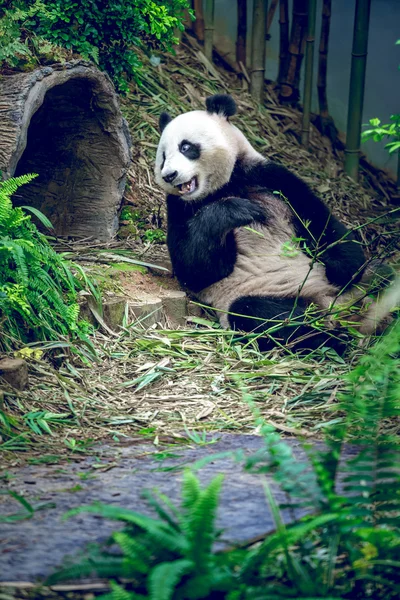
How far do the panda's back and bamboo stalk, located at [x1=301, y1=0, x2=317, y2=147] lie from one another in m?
2.83

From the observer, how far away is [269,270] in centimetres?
498

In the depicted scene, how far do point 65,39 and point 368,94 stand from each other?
4263 millimetres

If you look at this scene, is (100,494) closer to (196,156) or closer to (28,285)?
(28,285)

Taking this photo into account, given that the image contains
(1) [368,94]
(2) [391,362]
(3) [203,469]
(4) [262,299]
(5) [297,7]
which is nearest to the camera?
(2) [391,362]

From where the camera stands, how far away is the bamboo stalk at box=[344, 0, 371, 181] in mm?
7062

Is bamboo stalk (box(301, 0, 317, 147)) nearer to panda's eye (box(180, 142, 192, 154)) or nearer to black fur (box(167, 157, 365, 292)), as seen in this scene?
black fur (box(167, 157, 365, 292))

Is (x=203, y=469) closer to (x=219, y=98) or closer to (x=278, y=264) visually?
(x=278, y=264)

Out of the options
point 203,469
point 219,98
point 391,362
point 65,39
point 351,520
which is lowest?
point 203,469

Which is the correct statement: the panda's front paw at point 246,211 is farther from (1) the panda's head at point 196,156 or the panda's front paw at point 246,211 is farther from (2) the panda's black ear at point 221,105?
(2) the panda's black ear at point 221,105

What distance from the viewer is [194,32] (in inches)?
318

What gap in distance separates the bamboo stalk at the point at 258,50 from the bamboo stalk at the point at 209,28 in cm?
47

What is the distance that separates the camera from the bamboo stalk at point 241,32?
7.76 metres

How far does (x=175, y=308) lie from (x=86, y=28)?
2.14 meters

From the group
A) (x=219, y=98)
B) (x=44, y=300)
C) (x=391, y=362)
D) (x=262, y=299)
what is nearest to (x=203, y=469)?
(x=391, y=362)
